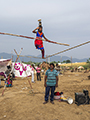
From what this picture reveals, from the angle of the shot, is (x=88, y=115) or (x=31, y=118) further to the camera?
(x=88, y=115)

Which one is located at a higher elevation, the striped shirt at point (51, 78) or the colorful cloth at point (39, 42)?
the colorful cloth at point (39, 42)

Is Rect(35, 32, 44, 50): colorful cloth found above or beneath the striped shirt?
above

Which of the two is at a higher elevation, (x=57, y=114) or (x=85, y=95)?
(x=85, y=95)

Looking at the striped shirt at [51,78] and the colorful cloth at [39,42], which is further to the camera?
the striped shirt at [51,78]

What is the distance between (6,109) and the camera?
496cm

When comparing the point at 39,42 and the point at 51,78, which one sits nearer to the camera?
the point at 39,42

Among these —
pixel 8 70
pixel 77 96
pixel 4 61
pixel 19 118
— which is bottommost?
pixel 19 118

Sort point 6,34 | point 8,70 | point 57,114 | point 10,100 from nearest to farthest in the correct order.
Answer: point 6,34 < point 57,114 < point 10,100 < point 8,70

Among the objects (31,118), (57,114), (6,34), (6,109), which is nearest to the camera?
(6,34)

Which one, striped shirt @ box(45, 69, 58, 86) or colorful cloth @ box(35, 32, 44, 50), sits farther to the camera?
→ striped shirt @ box(45, 69, 58, 86)

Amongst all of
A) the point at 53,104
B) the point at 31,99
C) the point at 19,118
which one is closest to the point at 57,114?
the point at 53,104

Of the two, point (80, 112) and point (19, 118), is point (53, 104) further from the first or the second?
point (19, 118)

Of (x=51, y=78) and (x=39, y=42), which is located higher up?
(x=39, y=42)

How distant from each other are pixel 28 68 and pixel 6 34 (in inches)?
447
